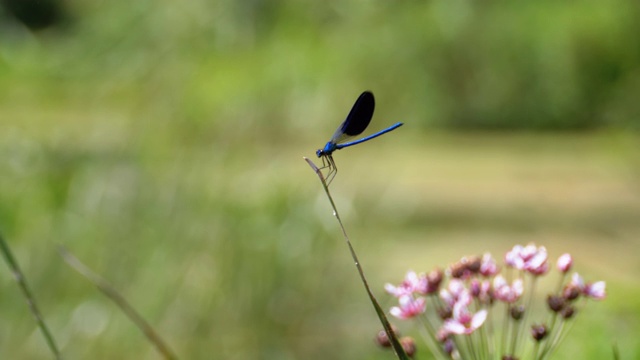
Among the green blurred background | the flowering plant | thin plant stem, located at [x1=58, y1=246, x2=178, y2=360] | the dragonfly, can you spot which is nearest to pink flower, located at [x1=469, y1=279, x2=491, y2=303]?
the flowering plant

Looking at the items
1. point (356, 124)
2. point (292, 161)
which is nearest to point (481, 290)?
point (356, 124)

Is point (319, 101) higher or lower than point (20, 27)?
lower

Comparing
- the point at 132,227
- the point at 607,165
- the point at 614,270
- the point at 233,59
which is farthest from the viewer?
the point at 233,59

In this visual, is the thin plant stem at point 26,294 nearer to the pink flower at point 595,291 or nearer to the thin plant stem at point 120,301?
the thin plant stem at point 120,301

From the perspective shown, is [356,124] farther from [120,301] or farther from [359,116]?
[120,301]

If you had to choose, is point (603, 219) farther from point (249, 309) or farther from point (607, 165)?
point (249, 309)

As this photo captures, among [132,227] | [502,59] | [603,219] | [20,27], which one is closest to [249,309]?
[132,227]
